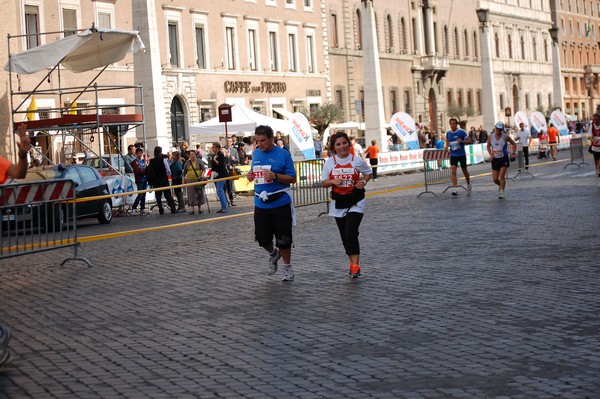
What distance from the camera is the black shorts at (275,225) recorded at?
13711 millimetres

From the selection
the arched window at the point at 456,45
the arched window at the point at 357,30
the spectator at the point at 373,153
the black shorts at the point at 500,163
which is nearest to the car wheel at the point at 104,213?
the black shorts at the point at 500,163

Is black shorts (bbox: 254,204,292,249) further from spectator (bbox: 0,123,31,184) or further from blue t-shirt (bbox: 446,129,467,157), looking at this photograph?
blue t-shirt (bbox: 446,129,467,157)

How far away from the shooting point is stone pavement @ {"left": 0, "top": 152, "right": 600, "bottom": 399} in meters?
8.05

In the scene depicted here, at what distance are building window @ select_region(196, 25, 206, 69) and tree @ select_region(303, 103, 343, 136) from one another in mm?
7588

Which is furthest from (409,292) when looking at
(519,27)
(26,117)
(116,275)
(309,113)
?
(519,27)

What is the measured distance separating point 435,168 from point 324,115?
31240mm

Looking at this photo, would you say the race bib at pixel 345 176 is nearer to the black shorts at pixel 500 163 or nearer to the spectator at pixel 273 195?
the spectator at pixel 273 195

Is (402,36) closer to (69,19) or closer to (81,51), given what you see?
(69,19)

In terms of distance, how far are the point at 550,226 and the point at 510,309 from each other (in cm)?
846

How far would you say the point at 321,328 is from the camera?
33.3ft

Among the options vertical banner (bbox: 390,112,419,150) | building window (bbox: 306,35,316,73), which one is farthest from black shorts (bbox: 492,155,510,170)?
building window (bbox: 306,35,316,73)

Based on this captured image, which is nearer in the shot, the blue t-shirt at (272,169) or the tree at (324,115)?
the blue t-shirt at (272,169)

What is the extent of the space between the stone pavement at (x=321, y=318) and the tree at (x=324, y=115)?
139 ft

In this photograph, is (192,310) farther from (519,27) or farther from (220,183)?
(519,27)
